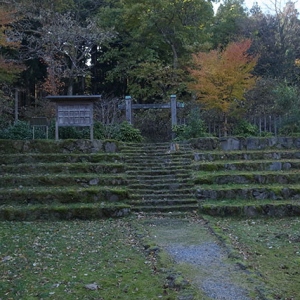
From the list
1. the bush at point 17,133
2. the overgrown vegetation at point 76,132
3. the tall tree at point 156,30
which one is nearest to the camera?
the bush at point 17,133

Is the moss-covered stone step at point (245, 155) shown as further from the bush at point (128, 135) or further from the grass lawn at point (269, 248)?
the grass lawn at point (269, 248)

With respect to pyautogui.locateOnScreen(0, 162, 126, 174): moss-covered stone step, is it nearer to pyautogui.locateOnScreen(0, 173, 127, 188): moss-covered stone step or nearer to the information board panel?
pyautogui.locateOnScreen(0, 173, 127, 188): moss-covered stone step

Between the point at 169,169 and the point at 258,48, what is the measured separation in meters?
16.5

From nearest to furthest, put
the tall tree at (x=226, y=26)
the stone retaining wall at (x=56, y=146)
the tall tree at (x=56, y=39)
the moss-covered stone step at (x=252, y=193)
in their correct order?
1. the moss-covered stone step at (x=252, y=193)
2. the stone retaining wall at (x=56, y=146)
3. the tall tree at (x=56, y=39)
4. the tall tree at (x=226, y=26)

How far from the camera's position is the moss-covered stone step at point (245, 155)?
1379 cm

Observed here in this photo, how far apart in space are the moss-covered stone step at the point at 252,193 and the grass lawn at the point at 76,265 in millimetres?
3108

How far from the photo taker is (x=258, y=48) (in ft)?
85.2

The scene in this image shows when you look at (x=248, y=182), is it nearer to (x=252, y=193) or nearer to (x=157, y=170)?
(x=252, y=193)

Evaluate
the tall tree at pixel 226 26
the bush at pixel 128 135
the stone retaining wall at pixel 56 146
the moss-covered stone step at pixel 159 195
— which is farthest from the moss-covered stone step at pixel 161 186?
the tall tree at pixel 226 26

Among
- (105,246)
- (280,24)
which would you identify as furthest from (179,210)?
(280,24)

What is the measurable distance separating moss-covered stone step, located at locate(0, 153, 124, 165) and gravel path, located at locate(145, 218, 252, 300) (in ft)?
15.2

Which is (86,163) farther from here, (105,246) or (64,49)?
(64,49)

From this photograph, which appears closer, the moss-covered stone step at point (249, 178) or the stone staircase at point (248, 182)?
the stone staircase at point (248, 182)

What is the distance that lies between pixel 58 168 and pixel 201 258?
286 inches
